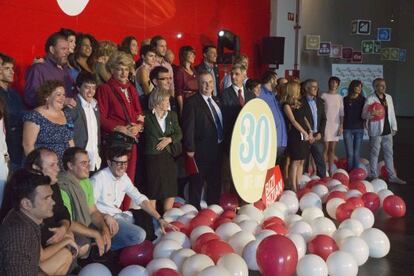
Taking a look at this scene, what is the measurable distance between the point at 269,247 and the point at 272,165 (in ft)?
6.41

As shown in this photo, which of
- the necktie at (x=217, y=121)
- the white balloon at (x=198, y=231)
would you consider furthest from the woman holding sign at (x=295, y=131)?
the white balloon at (x=198, y=231)

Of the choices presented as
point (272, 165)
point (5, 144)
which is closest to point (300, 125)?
point (272, 165)

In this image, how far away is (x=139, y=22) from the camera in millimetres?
7051

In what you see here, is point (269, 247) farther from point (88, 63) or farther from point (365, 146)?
point (365, 146)

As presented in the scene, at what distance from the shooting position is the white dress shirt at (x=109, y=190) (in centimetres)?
388

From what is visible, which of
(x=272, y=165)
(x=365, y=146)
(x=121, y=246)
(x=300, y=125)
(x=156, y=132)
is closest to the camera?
(x=121, y=246)

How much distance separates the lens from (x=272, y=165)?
5.37 meters

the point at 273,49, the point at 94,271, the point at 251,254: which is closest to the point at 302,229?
the point at 251,254

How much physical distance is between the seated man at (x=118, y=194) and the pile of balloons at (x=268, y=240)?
3.3 inches

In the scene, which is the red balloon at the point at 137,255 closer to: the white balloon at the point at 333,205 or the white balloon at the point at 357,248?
the white balloon at the point at 357,248

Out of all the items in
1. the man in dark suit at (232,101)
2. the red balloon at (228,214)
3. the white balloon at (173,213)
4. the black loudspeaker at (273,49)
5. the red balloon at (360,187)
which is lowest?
the red balloon at (360,187)

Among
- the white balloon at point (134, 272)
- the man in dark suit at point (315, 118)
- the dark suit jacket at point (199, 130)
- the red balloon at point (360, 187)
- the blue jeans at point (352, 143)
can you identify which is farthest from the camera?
the blue jeans at point (352, 143)

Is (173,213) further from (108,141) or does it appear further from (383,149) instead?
(383,149)

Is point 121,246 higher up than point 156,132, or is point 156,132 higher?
point 156,132
